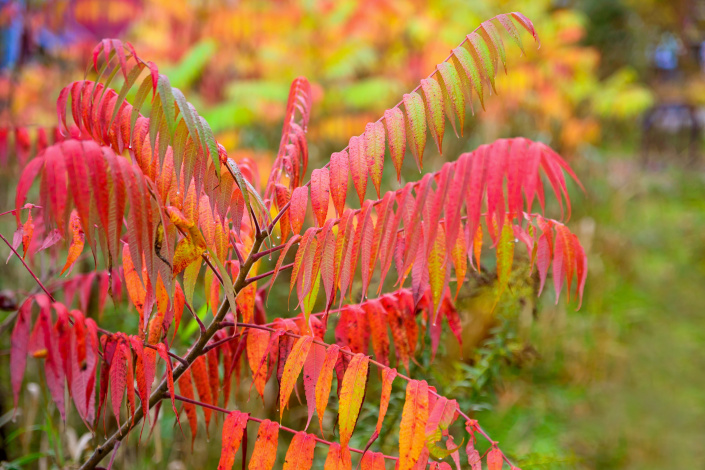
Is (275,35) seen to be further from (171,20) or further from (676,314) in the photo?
(676,314)

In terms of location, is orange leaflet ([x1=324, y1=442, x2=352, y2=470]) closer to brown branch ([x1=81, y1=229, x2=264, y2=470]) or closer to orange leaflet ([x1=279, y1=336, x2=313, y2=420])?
orange leaflet ([x1=279, y1=336, x2=313, y2=420])

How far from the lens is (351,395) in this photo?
2.83 ft

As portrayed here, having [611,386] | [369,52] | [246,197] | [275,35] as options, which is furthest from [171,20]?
[246,197]

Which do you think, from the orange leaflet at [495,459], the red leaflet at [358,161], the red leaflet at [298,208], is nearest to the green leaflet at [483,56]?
the red leaflet at [358,161]

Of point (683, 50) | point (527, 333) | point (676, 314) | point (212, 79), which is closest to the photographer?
point (527, 333)

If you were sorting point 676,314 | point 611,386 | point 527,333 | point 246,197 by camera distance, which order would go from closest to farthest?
1. point 246,197
2. point 527,333
3. point 611,386
4. point 676,314

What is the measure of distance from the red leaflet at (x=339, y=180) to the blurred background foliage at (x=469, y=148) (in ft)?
2.07

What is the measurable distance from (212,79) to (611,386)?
4.29 m

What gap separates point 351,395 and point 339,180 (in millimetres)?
345

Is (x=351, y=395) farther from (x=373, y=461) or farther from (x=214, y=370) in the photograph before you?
(x=214, y=370)

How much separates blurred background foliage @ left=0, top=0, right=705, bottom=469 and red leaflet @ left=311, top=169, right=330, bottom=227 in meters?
0.64

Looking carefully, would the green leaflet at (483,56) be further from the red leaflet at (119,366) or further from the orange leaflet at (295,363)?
the red leaflet at (119,366)

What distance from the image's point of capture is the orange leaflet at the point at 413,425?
819mm

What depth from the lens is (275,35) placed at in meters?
4.95
